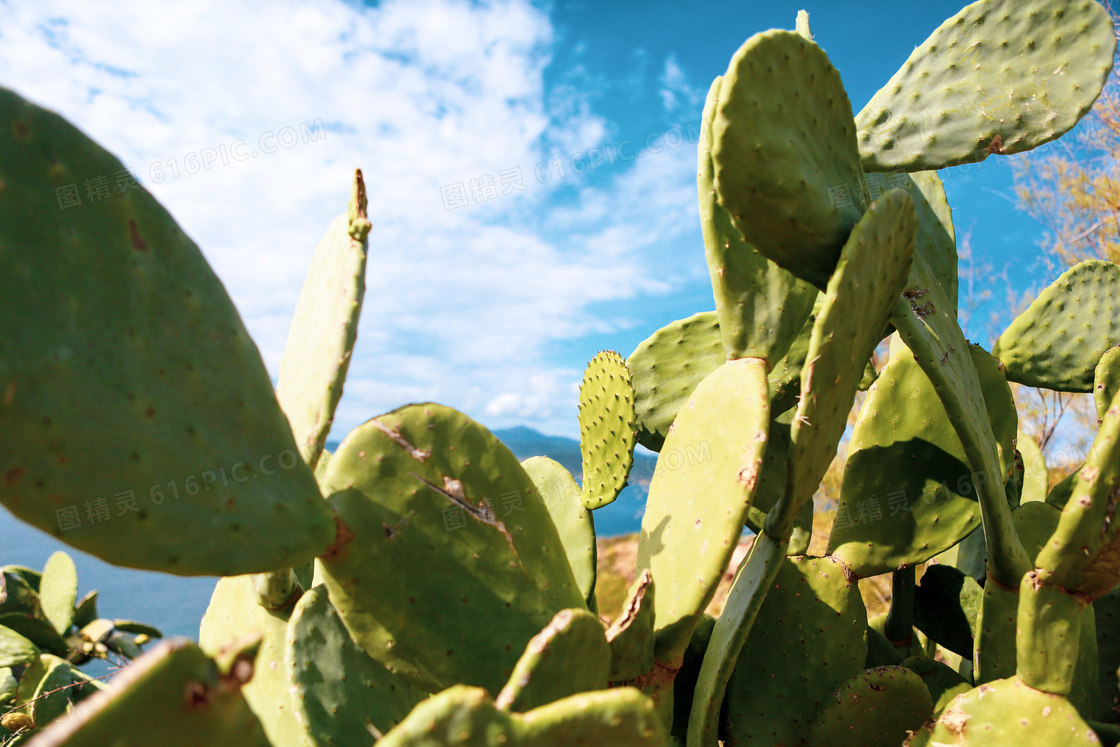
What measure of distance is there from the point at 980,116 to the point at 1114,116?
307 inches

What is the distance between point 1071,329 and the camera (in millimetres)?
1938

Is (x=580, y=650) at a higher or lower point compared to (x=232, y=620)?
higher

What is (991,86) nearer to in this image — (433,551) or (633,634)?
(633,634)

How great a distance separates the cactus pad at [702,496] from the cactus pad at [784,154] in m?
0.23

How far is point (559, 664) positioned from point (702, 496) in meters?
0.42

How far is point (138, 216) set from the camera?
0.76m

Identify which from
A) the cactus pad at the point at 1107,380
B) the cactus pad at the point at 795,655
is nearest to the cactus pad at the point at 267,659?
the cactus pad at the point at 795,655

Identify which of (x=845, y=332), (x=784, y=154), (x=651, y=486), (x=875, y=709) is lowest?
(x=875, y=709)

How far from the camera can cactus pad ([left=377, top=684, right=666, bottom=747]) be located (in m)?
0.55

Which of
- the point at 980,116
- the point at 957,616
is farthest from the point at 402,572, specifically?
the point at 980,116

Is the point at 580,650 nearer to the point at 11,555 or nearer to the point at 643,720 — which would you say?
the point at 643,720

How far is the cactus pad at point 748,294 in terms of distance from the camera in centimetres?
121

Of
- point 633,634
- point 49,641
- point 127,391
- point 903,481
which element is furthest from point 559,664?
point 49,641

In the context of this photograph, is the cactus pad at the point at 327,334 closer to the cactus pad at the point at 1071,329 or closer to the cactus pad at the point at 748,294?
the cactus pad at the point at 748,294
